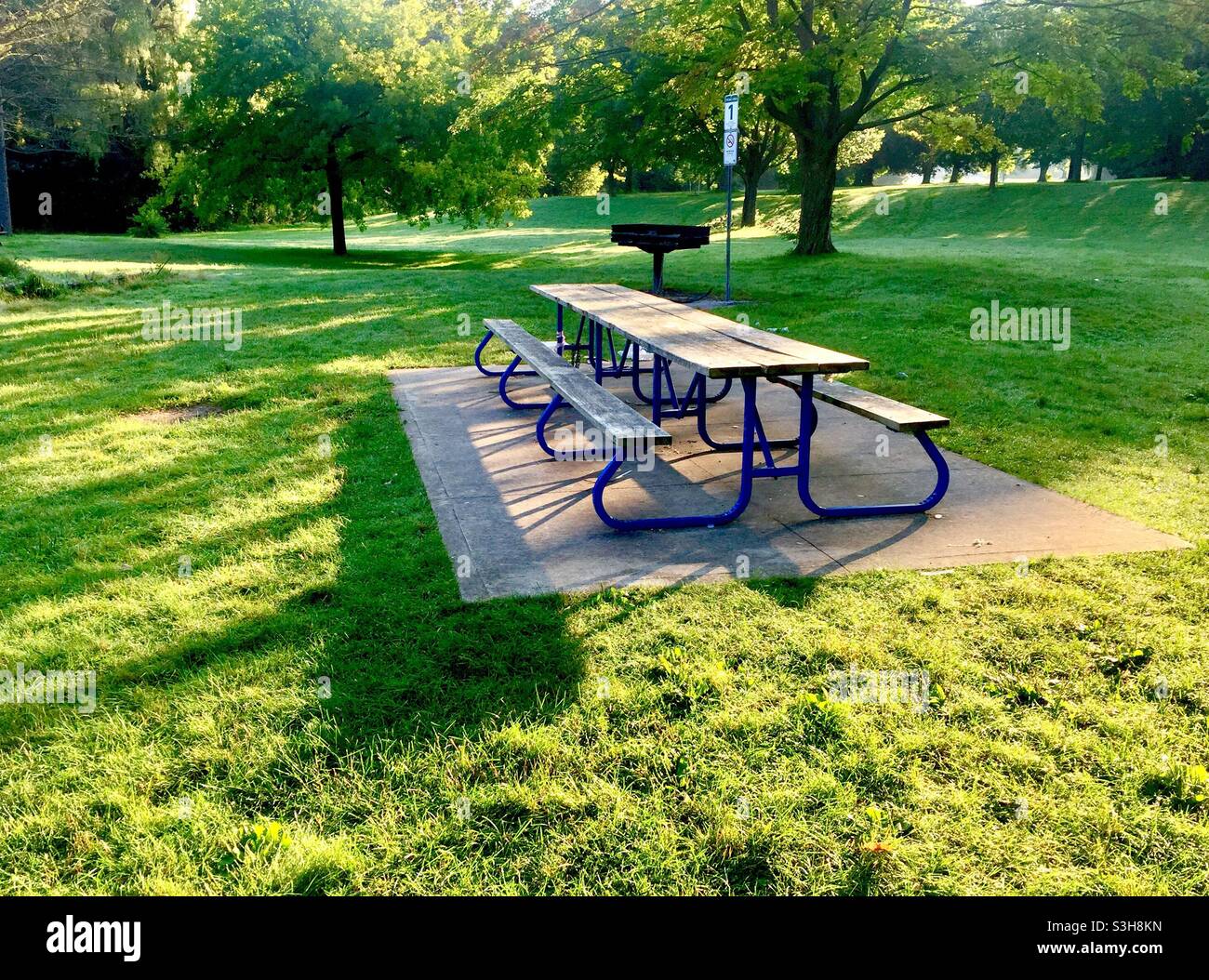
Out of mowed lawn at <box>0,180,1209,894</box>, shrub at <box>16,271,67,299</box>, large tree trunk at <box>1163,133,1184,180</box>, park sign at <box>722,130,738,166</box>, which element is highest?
large tree trunk at <box>1163,133,1184,180</box>

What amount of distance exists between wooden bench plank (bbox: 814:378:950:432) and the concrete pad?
519mm

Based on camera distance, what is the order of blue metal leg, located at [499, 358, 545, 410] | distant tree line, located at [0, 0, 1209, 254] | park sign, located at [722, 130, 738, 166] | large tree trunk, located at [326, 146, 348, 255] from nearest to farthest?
1. blue metal leg, located at [499, 358, 545, 410]
2. park sign, located at [722, 130, 738, 166]
3. distant tree line, located at [0, 0, 1209, 254]
4. large tree trunk, located at [326, 146, 348, 255]

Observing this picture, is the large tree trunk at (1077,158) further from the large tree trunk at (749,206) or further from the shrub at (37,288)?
the shrub at (37,288)

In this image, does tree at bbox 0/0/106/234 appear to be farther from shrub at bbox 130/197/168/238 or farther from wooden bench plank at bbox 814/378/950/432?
wooden bench plank at bbox 814/378/950/432

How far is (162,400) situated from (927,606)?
6.41 meters

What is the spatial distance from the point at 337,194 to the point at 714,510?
23.0m

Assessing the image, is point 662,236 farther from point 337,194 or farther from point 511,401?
point 337,194

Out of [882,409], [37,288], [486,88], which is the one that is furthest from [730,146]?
[486,88]

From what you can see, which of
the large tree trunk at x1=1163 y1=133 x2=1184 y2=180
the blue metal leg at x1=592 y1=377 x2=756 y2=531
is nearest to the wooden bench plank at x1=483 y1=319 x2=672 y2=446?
the blue metal leg at x1=592 y1=377 x2=756 y2=531

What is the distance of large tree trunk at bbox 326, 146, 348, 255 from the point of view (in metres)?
24.7

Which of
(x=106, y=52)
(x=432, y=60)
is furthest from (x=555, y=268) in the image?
(x=106, y=52)

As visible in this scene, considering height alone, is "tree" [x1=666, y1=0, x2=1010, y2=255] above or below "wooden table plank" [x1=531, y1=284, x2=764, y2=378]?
above

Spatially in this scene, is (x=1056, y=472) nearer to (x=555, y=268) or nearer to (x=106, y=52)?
(x=555, y=268)

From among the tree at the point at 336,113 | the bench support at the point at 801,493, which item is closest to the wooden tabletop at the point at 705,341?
the bench support at the point at 801,493
